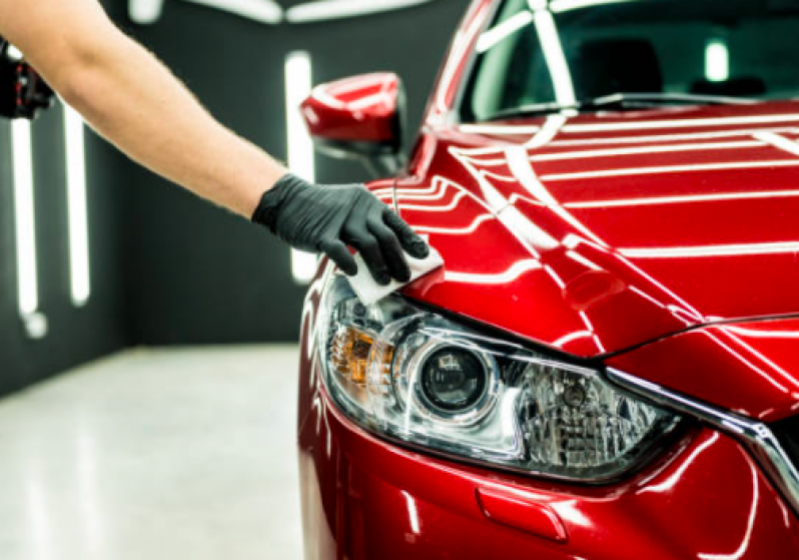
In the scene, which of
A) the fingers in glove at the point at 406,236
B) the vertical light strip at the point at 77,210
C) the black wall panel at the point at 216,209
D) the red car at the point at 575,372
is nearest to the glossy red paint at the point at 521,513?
the red car at the point at 575,372

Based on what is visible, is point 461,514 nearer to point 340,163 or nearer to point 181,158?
point 181,158

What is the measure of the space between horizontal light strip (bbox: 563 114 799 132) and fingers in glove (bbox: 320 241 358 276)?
0.55m

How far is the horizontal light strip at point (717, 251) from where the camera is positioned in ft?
3.09

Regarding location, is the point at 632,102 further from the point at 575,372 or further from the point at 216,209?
the point at 216,209

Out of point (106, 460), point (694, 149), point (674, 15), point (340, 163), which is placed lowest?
point (106, 460)

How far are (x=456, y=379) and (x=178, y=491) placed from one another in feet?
6.78

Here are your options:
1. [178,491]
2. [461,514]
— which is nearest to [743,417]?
[461,514]

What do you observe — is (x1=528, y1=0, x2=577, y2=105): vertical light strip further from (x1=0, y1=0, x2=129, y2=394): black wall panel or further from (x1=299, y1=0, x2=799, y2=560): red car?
(x1=0, y1=0, x2=129, y2=394): black wall panel

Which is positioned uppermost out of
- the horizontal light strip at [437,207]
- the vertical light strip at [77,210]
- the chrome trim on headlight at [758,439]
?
the horizontal light strip at [437,207]

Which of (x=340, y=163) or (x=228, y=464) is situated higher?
(x=340, y=163)

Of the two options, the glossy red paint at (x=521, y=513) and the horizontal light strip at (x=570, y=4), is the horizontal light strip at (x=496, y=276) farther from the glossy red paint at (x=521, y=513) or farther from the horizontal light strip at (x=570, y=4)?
the horizontal light strip at (x=570, y=4)

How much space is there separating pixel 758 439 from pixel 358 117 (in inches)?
46.2

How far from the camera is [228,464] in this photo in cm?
311

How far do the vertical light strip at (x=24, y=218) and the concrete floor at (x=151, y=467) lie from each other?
424mm
